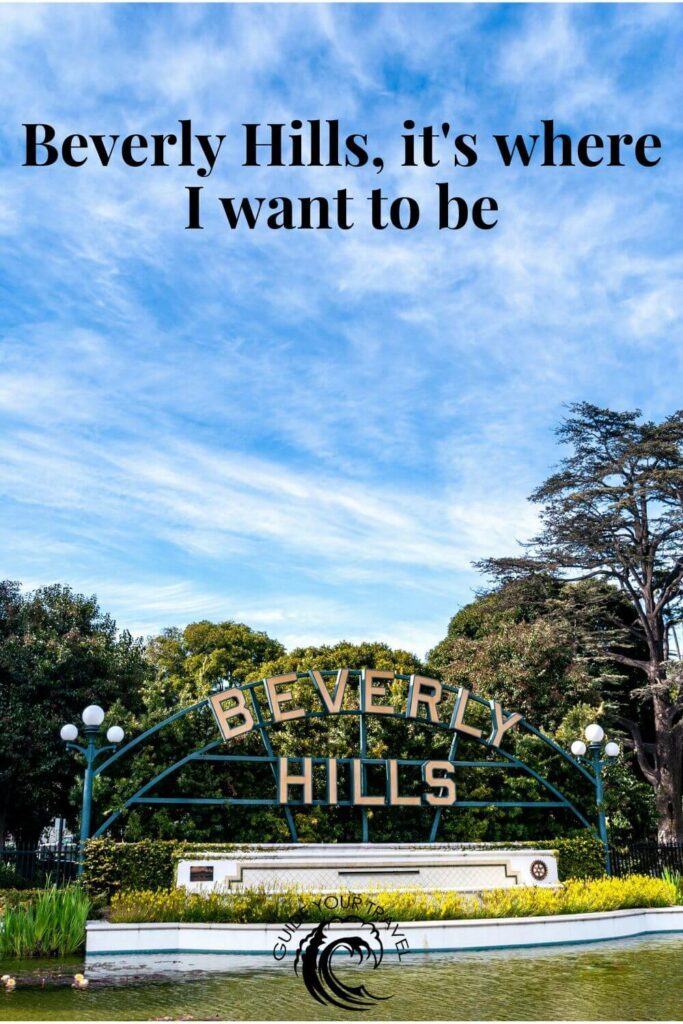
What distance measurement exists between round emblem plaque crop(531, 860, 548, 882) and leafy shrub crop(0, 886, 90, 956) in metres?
8.61

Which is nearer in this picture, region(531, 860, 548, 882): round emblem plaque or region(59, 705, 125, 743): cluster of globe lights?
region(59, 705, 125, 743): cluster of globe lights

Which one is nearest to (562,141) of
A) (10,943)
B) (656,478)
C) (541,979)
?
(541,979)

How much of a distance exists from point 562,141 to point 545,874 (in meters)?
13.4

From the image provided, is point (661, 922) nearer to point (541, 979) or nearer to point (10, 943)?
point (541, 979)

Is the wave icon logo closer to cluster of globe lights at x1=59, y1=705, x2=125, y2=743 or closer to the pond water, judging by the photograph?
the pond water

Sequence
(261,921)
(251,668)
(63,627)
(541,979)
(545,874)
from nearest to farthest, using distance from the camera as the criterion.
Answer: (541,979)
(261,921)
(545,874)
(63,627)
(251,668)

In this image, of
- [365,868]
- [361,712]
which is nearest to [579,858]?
[365,868]

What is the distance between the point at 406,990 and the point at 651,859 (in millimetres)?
14116

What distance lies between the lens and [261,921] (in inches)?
567

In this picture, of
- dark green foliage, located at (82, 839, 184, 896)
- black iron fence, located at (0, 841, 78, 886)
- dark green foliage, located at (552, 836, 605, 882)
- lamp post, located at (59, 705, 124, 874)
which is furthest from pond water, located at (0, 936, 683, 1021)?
black iron fence, located at (0, 841, 78, 886)

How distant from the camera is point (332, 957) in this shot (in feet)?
41.3

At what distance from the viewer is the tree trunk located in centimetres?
3275

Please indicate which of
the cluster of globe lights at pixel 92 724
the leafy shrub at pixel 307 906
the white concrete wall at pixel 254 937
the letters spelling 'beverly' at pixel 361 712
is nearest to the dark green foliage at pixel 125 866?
the leafy shrub at pixel 307 906

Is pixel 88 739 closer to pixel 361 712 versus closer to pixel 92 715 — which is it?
pixel 92 715
